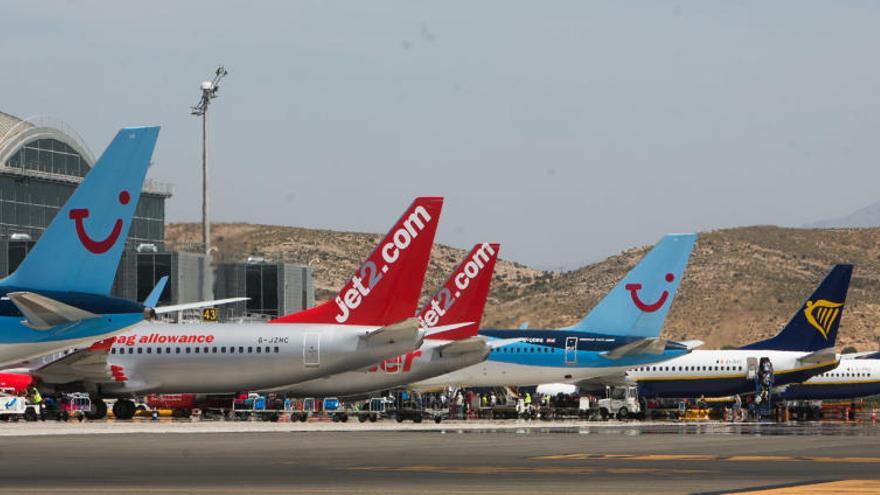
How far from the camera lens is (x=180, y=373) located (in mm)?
57000

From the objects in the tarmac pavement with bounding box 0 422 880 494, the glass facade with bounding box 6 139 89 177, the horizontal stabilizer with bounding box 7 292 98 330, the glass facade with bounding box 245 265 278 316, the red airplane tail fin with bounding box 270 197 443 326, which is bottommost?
the tarmac pavement with bounding box 0 422 880 494

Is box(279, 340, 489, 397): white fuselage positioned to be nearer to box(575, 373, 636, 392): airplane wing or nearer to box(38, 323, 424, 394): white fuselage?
box(38, 323, 424, 394): white fuselage

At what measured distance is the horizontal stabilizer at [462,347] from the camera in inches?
2347

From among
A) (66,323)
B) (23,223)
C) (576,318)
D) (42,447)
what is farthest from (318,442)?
(576,318)

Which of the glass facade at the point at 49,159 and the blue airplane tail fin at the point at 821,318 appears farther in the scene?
the glass facade at the point at 49,159

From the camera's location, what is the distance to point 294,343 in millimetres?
54594

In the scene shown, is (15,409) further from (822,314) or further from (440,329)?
(822,314)

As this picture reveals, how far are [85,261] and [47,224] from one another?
87.6 m

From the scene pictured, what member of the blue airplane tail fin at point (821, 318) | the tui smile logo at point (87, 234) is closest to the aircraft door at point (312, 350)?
the tui smile logo at point (87, 234)

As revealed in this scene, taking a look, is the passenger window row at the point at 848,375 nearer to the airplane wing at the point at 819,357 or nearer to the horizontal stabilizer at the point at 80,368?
the airplane wing at the point at 819,357

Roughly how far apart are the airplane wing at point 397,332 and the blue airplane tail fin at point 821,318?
1448 inches

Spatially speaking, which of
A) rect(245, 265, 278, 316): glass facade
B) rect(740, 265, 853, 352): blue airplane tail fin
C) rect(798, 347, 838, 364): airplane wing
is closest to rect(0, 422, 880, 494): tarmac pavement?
rect(798, 347, 838, 364): airplane wing

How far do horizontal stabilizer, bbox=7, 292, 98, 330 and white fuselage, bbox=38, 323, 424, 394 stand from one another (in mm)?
21670

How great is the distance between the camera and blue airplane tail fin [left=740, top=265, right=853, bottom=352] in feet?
274
